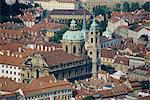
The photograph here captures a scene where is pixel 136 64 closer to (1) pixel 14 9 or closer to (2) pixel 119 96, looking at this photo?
Answer: (2) pixel 119 96

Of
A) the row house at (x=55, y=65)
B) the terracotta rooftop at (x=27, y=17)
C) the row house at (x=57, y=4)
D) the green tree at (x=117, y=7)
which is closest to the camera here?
the row house at (x=55, y=65)

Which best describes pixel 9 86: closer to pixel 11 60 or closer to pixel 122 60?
pixel 11 60

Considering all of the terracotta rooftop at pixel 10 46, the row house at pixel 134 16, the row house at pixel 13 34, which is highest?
the terracotta rooftop at pixel 10 46

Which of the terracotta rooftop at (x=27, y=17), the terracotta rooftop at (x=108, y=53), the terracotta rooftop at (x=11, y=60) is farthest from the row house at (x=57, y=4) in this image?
the terracotta rooftop at (x=11, y=60)

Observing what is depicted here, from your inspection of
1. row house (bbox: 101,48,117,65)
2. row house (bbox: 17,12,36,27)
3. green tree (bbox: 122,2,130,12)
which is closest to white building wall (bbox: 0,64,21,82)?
row house (bbox: 101,48,117,65)

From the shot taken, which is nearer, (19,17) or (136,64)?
(136,64)

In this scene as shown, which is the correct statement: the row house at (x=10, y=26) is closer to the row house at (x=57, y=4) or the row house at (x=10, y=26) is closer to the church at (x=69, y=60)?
the church at (x=69, y=60)

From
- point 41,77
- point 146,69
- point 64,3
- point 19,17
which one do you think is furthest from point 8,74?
point 64,3

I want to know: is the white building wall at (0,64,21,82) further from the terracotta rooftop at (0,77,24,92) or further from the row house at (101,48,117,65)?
the row house at (101,48,117,65)

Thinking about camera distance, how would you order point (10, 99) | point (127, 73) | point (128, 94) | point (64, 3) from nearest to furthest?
point (10, 99) < point (128, 94) < point (127, 73) < point (64, 3)
